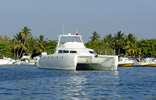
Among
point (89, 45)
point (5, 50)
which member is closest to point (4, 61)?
point (5, 50)

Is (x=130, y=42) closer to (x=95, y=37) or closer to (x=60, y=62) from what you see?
(x=95, y=37)

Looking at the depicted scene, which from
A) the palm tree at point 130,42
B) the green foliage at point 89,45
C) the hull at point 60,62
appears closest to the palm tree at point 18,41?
the green foliage at point 89,45

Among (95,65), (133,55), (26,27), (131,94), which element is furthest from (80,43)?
(133,55)

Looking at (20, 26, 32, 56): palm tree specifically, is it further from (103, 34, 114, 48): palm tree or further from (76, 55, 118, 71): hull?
(76, 55, 118, 71): hull

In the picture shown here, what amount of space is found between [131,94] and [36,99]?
5.26m

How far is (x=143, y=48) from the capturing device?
102625mm

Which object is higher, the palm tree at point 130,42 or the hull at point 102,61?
the palm tree at point 130,42

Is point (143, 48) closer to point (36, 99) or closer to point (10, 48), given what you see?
point (10, 48)

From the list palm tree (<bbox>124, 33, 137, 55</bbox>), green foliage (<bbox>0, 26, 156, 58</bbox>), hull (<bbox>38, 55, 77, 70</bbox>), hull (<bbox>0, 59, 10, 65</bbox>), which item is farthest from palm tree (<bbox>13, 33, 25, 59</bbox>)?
hull (<bbox>38, 55, 77, 70</bbox>)

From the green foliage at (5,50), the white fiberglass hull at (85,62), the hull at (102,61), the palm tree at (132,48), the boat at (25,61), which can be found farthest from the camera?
the palm tree at (132,48)

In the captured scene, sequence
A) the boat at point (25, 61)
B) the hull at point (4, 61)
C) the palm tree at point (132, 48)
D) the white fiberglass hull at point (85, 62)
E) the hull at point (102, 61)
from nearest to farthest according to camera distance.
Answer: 1. the white fiberglass hull at point (85, 62)
2. the hull at point (102, 61)
3. the hull at point (4, 61)
4. the boat at point (25, 61)
5. the palm tree at point (132, 48)

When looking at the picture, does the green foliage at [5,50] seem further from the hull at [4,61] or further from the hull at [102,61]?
the hull at [102,61]

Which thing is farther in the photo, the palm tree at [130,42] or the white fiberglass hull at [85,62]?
the palm tree at [130,42]

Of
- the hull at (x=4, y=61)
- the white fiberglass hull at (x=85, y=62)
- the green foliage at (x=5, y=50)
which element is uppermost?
the green foliage at (x=5, y=50)
